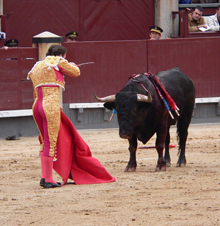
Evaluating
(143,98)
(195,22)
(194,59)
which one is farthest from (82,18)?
(143,98)

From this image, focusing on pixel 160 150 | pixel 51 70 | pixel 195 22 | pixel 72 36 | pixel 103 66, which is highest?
pixel 195 22

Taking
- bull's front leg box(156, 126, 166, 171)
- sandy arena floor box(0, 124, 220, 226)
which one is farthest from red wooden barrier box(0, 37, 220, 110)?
bull's front leg box(156, 126, 166, 171)

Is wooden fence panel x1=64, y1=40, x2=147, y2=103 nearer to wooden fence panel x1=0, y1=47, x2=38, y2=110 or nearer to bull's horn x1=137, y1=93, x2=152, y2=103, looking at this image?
wooden fence panel x1=0, y1=47, x2=38, y2=110

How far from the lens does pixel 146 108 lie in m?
5.73

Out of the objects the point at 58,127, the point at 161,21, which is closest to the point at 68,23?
the point at 161,21

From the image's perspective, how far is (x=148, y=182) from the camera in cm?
516

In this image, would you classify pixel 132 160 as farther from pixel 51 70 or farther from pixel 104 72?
pixel 104 72

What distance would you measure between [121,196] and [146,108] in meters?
1.41

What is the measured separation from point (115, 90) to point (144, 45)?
0.99 m

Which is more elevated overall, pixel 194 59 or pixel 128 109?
pixel 194 59

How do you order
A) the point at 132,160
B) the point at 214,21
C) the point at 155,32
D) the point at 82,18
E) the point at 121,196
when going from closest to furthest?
the point at 121,196 → the point at 132,160 → the point at 155,32 → the point at 214,21 → the point at 82,18

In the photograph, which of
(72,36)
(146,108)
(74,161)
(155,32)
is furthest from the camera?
(155,32)

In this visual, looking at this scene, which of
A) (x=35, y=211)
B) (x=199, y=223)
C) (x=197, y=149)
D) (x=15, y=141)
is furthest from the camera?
(x=15, y=141)

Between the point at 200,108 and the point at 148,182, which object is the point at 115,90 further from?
the point at 148,182
